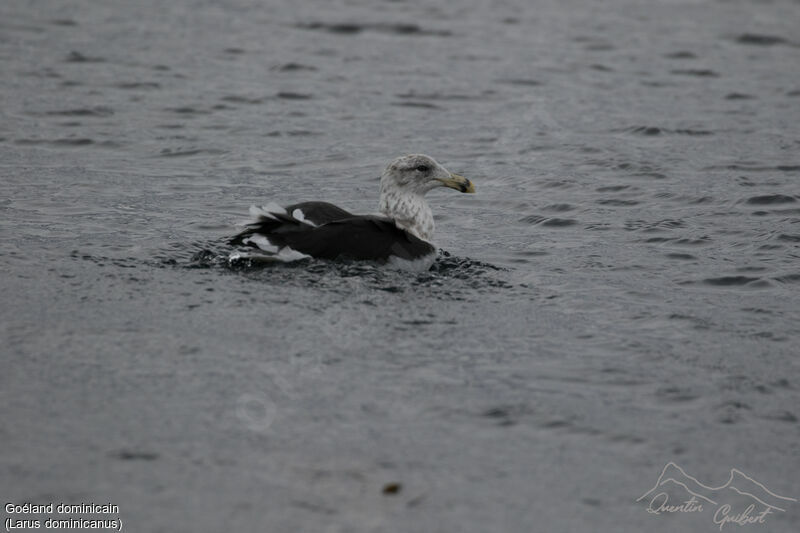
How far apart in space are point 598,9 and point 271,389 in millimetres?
19998

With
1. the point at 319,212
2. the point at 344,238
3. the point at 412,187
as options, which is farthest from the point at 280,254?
the point at 412,187

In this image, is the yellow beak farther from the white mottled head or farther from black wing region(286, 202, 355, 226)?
black wing region(286, 202, 355, 226)

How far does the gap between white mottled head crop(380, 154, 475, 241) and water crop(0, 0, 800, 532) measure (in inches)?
21.0

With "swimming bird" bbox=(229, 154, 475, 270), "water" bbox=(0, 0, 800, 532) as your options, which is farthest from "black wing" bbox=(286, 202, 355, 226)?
"water" bbox=(0, 0, 800, 532)

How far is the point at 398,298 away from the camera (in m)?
9.22

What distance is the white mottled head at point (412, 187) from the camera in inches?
432

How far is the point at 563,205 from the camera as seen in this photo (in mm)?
13078

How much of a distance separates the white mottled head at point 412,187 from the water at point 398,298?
533 millimetres

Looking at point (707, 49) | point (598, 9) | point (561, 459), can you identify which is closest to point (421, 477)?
point (561, 459)

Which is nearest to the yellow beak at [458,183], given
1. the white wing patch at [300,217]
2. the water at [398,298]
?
the water at [398,298]

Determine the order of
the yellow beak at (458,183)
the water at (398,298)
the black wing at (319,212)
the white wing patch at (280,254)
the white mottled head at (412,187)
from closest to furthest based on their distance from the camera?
the water at (398,298)
the white wing patch at (280,254)
the black wing at (319,212)
the white mottled head at (412,187)
the yellow beak at (458,183)

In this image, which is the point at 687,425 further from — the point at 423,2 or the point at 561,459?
the point at 423,2

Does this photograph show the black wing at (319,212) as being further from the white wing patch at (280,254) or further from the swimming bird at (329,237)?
the white wing patch at (280,254)

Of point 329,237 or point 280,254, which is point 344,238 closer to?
point 329,237
